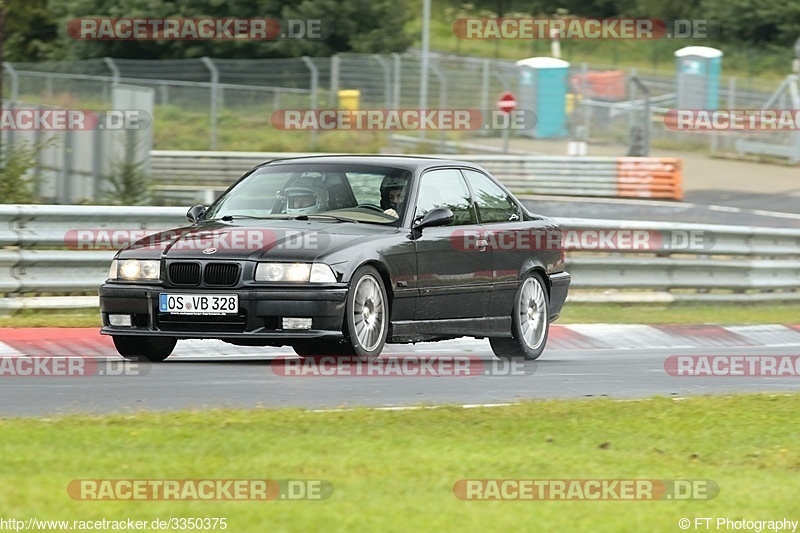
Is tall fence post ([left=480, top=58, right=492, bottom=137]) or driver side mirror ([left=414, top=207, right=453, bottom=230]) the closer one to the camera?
driver side mirror ([left=414, top=207, right=453, bottom=230])

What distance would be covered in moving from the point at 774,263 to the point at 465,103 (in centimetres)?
1859

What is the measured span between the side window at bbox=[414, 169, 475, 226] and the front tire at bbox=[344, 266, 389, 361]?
86 centimetres

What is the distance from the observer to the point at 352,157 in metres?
11.1

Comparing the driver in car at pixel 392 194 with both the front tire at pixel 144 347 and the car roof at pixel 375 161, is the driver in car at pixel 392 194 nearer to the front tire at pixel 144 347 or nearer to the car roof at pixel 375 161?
the car roof at pixel 375 161

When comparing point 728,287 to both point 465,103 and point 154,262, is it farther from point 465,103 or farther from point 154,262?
point 465,103

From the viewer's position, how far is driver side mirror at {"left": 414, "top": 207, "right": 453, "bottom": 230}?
1067cm

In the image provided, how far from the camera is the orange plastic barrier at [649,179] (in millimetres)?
33312

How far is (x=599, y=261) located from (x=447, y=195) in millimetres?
5883

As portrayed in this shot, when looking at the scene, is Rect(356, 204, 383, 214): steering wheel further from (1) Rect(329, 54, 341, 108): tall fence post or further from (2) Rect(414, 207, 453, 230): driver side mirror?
(1) Rect(329, 54, 341, 108): tall fence post

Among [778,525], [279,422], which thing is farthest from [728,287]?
[778,525]

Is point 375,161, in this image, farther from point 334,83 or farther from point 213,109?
point 334,83

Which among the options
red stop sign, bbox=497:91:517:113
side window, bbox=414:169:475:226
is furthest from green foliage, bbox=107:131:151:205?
red stop sign, bbox=497:91:517:113

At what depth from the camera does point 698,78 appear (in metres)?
41.9

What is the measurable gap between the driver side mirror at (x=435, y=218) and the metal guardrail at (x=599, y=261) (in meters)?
3.77
